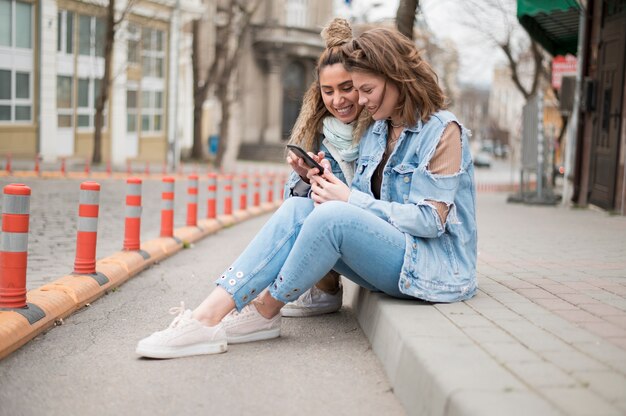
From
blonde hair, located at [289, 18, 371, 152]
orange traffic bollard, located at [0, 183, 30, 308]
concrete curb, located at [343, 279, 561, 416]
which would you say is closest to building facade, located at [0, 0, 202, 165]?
orange traffic bollard, located at [0, 183, 30, 308]

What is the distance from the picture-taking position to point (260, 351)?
4.09 m

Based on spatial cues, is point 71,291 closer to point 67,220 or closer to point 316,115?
point 316,115

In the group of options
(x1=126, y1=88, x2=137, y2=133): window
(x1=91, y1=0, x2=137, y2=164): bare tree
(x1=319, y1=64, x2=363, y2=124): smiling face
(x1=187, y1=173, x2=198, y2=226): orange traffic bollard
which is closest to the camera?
(x1=319, y1=64, x2=363, y2=124): smiling face

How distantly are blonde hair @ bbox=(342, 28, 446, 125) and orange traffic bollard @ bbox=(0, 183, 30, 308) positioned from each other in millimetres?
1896

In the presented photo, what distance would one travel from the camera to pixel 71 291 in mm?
5219

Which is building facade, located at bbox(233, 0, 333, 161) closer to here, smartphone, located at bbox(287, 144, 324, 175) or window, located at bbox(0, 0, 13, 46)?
window, located at bbox(0, 0, 13, 46)

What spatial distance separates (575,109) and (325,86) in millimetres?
12041

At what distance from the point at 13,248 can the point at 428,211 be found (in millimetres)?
2225

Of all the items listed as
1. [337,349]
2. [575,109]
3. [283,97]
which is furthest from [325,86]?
[283,97]

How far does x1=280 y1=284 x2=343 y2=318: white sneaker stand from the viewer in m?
4.78

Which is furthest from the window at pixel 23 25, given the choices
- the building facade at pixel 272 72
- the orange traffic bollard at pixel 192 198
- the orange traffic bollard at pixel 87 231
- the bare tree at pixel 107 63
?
the orange traffic bollard at pixel 87 231

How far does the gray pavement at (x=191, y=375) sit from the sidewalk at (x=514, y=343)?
0.49ft

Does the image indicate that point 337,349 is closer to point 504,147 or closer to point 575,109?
point 575,109

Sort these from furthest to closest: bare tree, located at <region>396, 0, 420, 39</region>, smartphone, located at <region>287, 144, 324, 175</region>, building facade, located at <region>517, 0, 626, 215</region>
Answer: bare tree, located at <region>396, 0, 420, 39</region>, building facade, located at <region>517, 0, 626, 215</region>, smartphone, located at <region>287, 144, 324, 175</region>
